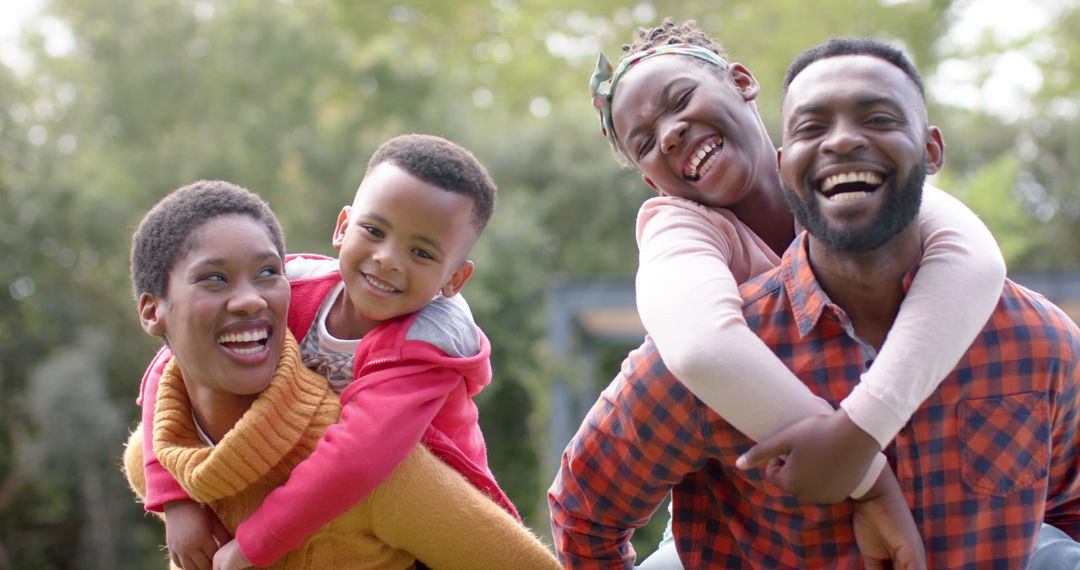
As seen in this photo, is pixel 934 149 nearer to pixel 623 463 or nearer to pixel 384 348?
pixel 623 463

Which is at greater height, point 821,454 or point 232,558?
point 821,454

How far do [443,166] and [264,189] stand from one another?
28.5ft

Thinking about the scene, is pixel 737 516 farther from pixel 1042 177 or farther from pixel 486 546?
pixel 1042 177

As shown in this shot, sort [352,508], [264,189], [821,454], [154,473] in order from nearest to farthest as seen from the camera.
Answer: [821,454] → [352,508] → [154,473] → [264,189]

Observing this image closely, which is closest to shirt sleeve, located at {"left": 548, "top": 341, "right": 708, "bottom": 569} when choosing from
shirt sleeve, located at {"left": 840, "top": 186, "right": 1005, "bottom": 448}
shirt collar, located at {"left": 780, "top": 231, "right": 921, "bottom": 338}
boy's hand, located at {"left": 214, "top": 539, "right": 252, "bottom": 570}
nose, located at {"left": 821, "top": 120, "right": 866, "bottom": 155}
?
shirt collar, located at {"left": 780, "top": 231, "right": 921, "bottom": 338}

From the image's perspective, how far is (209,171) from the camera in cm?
1045

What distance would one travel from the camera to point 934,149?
1904mm

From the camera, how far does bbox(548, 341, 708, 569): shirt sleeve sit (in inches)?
77.4

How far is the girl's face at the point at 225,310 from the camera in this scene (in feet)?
6.68

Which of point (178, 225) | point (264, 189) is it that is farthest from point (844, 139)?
point (264, 189)

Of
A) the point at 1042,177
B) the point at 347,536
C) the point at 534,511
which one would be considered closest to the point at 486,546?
the point at 347,536

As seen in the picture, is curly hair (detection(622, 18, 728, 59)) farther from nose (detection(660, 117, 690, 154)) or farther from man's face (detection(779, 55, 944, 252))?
man's face (detection(779, 55, 944, 252))

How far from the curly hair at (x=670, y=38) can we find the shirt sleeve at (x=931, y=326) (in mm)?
723

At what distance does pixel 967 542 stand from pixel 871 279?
0.45 m
